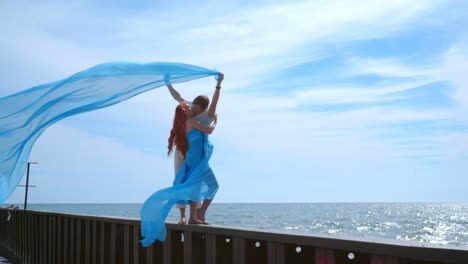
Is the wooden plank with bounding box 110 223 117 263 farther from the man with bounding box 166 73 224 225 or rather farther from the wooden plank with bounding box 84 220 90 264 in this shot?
the man with bounding box 166 73 224 225

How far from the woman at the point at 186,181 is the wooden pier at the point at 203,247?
0.17 m

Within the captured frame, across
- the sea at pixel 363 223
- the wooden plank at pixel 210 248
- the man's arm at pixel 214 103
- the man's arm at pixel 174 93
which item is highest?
the man's arm at pixel 174 93

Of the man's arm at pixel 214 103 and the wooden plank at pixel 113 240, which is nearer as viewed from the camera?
the man's arm at pixel 214 103

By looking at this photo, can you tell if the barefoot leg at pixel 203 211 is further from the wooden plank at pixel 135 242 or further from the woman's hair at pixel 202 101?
the woman's hair at pixel 202 101

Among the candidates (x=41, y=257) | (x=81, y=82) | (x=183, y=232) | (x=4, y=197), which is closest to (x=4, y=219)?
(x=41, y=257)

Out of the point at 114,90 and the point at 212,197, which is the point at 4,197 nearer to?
the point at 114,90

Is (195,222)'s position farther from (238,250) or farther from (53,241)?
(53,241)

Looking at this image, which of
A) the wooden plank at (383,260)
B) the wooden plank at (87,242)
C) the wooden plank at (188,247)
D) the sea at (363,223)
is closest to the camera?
the wooden plank at (383,260)

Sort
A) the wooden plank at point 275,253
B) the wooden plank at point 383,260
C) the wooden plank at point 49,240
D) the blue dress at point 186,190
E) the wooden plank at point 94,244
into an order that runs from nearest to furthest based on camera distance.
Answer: the wooden plank at point 383,260
the wooden plank at point 275,253
the blue dress at point 186,190
the wooden plank at point 94,244
the wooden plank at point 49,240

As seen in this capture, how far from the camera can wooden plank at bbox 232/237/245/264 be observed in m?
4.25

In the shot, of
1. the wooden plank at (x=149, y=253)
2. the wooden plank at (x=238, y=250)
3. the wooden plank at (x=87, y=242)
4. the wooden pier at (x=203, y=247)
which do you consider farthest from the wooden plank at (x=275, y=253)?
the wooden plank at (x=87, y=242)

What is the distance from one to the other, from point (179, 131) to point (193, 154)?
29cm

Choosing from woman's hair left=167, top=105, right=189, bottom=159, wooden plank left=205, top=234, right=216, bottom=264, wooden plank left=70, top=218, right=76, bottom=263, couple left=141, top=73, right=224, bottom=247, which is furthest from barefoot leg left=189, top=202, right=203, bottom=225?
wooden plank left=70, top=218, right=76, bottom=263

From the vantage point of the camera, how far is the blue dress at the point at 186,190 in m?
5.32
